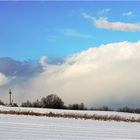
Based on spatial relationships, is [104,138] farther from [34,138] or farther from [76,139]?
[34,138]

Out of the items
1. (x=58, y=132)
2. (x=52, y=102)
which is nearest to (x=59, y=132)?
(x=58, y=132)

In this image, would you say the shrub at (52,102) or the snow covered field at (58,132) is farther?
the shrub at (52,102)

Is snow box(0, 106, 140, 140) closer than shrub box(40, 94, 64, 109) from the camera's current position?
Yes

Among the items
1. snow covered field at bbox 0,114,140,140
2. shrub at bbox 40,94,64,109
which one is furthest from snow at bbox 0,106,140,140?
shrub at bbox 40,94,64,109

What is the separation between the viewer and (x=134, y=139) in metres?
17.3

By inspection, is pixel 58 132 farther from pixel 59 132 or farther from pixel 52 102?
pixel 52 102

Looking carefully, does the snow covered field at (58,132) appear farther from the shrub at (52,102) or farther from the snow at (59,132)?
the shrub at (52,102)

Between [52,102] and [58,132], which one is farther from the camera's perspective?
[52,102]

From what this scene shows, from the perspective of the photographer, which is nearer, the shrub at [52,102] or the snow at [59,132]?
the snow at [59,132]

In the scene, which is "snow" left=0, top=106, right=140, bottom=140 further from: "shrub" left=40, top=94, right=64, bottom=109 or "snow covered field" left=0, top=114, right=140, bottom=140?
"shrub" left=40, top=94, right=64, bottom=109

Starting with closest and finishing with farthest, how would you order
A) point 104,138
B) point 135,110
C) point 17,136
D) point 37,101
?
1. point 17,136
2. point 104,138
3. point 135,110
4. point 37,101

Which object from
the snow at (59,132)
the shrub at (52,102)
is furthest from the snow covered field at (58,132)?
the shrub at (52,102)

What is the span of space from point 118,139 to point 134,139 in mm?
884

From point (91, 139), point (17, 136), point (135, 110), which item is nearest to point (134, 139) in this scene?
point (91, 139)
